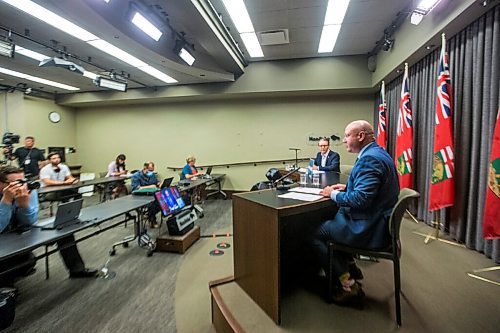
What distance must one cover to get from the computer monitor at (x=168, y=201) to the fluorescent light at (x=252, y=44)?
3189mm

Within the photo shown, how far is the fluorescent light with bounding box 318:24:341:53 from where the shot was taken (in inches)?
174

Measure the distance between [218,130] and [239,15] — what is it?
3606 mm

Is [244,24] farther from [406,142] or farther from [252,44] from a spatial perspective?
[406,142]

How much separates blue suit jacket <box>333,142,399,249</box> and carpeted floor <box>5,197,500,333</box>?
A: 1.79 ft

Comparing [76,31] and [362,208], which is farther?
[76,31]

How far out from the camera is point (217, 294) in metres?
1.87

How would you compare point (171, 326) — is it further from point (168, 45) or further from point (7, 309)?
point (168, 45)

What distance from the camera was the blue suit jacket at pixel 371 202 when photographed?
156 centimetres

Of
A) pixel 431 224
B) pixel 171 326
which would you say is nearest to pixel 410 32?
pixel 431 224

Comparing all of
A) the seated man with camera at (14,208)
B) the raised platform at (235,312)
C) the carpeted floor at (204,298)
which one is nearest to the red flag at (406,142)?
the carpeted floor at (204,298)

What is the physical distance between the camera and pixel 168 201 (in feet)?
11.3

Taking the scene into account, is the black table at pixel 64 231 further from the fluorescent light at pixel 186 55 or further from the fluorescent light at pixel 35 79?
the fluorescent light at pixel 35 79

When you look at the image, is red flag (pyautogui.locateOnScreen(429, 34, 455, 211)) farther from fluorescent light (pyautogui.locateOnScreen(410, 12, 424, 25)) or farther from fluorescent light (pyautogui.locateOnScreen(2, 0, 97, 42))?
fluorescent light (pyautogui.locateOnScreen(2, 0, 97, 42))

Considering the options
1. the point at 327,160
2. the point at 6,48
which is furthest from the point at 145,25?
the point at 327,160
